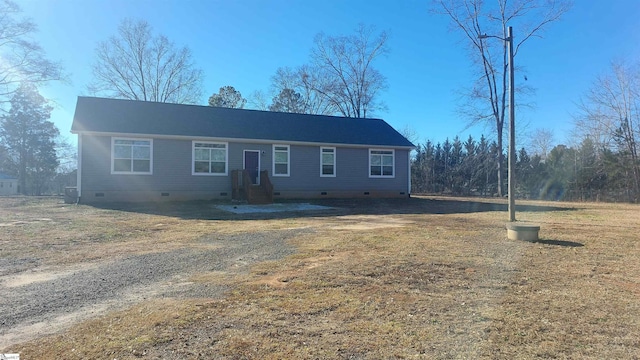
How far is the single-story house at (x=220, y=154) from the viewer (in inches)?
603

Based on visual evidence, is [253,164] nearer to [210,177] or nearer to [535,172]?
[210,177]

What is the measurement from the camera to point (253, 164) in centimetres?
1761

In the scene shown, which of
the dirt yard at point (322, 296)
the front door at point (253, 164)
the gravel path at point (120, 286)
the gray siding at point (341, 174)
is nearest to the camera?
the dirt yard at point (322, 296)

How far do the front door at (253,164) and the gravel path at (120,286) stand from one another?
10912 mm

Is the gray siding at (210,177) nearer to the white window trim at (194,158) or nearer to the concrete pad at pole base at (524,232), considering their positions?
the white window trim at (194,158)

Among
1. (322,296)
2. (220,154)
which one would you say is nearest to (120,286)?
(322,296)

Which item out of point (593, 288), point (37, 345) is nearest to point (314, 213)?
point (593, 288)

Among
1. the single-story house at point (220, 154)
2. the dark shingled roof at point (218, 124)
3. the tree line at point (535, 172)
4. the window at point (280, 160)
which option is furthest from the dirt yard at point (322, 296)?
the tree line at point (535, 172)

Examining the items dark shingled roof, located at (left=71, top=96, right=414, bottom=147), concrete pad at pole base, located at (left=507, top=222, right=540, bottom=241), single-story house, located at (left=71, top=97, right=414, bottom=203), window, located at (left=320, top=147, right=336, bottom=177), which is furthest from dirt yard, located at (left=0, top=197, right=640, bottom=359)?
window, located at (left=320, top=147, right=336, bottom=177)

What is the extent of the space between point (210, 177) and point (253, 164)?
2.03m

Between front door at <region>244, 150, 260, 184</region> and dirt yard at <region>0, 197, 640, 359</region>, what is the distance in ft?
31.9

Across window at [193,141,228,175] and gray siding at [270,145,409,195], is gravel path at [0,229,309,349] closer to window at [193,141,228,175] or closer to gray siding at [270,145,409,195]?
window at [193,141,228,175]

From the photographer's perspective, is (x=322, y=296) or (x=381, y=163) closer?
(x=322, y=296)

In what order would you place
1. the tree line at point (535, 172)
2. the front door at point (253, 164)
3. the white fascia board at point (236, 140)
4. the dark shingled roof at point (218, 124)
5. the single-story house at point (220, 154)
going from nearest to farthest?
the white fascia board at point (236, 140)
the single-story house at point (220, 154)
the dark shingled roof at point (218, 124)
the front door at point (253, 164)
the tree line at point (535, 172)
